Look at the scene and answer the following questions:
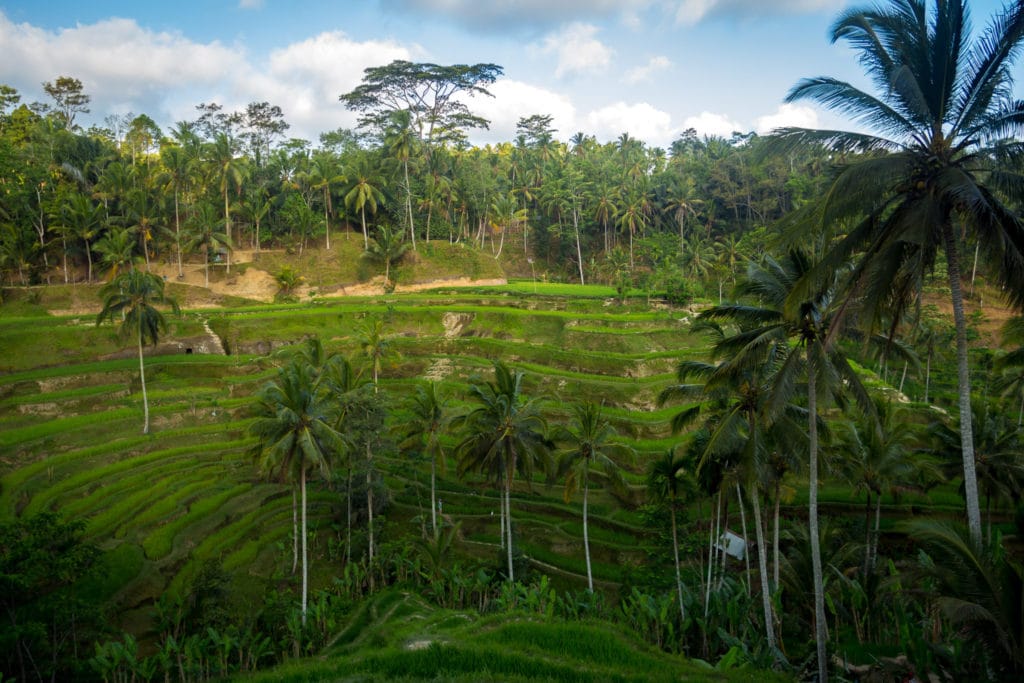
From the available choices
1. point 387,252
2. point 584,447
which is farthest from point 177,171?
point 584,447

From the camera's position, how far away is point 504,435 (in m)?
22.3

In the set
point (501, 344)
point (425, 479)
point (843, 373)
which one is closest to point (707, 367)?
point (843, 373)

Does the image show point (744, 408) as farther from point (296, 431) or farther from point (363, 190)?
point (363, 190)

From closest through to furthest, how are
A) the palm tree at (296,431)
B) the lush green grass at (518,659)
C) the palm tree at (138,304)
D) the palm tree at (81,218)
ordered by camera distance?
the lush green grass at (518,659), the palm tree at (296,431), the palm tree at (138,304), the palm tree at (81,218)

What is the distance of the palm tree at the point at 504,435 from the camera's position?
2241cm

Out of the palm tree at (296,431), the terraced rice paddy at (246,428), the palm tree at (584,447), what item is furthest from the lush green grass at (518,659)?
the terraced rice paddy at (246,428)

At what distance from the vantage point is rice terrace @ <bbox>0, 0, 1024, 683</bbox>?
1053 cm

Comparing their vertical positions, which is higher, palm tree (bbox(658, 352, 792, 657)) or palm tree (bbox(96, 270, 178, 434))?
palm tree (bbox(96, 270, 178, 434))

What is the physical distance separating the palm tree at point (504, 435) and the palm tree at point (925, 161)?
13984 mm

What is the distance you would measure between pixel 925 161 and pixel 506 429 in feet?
52.0

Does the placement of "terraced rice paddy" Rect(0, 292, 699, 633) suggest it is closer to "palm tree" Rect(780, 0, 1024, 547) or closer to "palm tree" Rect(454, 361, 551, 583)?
"palm tree" Rect(454, 361, 551, 583)

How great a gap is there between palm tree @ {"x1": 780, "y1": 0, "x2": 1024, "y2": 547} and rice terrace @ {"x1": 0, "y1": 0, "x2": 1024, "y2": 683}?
60mm

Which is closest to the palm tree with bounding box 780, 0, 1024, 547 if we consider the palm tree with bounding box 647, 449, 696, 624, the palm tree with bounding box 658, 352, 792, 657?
the palm tree with bounding box 658, 352, 792, 657

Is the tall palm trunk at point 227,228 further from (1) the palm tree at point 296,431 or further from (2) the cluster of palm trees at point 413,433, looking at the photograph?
(1) the palm tree at point 296,431
